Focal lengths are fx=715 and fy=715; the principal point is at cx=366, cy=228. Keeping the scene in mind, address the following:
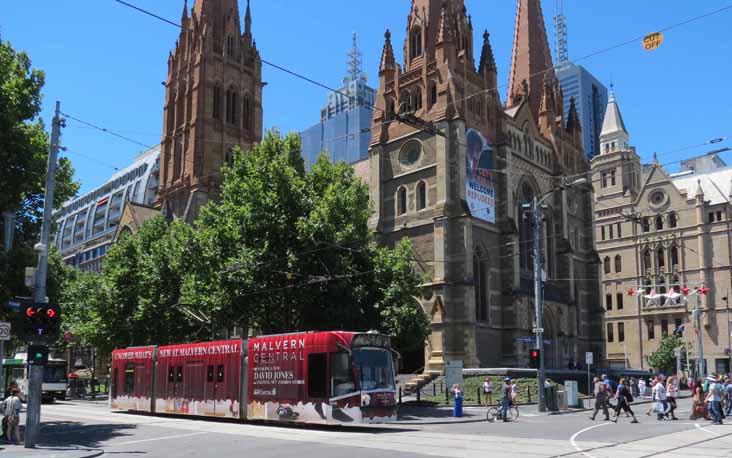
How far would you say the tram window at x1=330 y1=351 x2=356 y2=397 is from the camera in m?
20.0

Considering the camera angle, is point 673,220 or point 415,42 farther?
point 673,220

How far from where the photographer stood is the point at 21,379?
47.9 m

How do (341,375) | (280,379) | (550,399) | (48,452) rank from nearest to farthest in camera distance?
1. (48,452)
2. (341,375)
3. (280,379)
4. (550,399)

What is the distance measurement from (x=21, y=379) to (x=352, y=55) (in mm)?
83073

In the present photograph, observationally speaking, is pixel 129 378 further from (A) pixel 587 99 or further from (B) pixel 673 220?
(A) pixel 587 99

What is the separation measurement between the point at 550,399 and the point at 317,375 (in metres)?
14.1

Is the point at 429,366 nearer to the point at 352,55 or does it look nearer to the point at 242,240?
the point at 242,240

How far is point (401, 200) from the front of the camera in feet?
156

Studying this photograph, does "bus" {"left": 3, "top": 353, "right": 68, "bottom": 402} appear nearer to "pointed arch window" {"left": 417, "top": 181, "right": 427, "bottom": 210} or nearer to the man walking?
"pointed arch window" {"left": 417, "top": 181, "right": 427, "bottom": 210}

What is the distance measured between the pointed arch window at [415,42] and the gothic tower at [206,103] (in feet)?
67.4

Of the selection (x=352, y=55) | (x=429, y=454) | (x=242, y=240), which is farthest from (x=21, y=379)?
(x=352, y=55)

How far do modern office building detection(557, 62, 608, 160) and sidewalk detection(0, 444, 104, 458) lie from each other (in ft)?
567

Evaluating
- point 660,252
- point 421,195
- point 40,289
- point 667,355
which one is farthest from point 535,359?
point 660,252

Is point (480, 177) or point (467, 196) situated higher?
point (480, 177)
